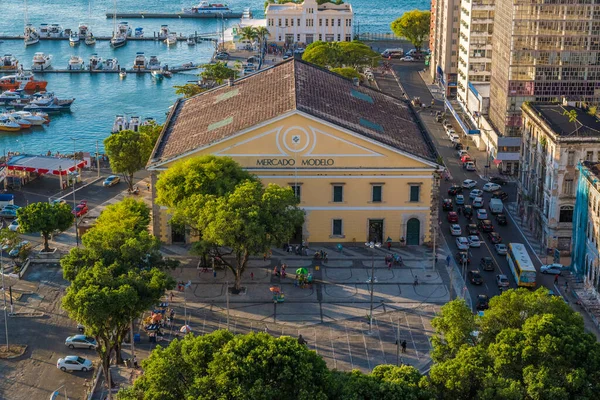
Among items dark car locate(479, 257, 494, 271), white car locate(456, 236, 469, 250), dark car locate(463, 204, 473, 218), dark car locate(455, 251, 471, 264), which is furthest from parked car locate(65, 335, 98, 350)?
dark car locate(463, 204, 473, 218)

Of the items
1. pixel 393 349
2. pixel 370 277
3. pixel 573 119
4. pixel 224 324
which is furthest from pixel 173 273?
pixel 573 119

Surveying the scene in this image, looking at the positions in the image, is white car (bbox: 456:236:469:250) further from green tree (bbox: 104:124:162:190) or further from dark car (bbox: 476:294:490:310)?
green tree (bbox: 104:124:162:190)

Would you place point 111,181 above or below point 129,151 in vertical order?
below

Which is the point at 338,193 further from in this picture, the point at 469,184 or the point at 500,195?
the point at 469,184

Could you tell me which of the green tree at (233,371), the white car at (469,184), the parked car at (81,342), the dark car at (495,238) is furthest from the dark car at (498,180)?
the green tree at (233,371)

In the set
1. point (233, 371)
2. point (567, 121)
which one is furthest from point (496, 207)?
point (233, 371)

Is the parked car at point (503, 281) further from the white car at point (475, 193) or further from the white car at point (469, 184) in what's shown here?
the white car at point (469, 184)
